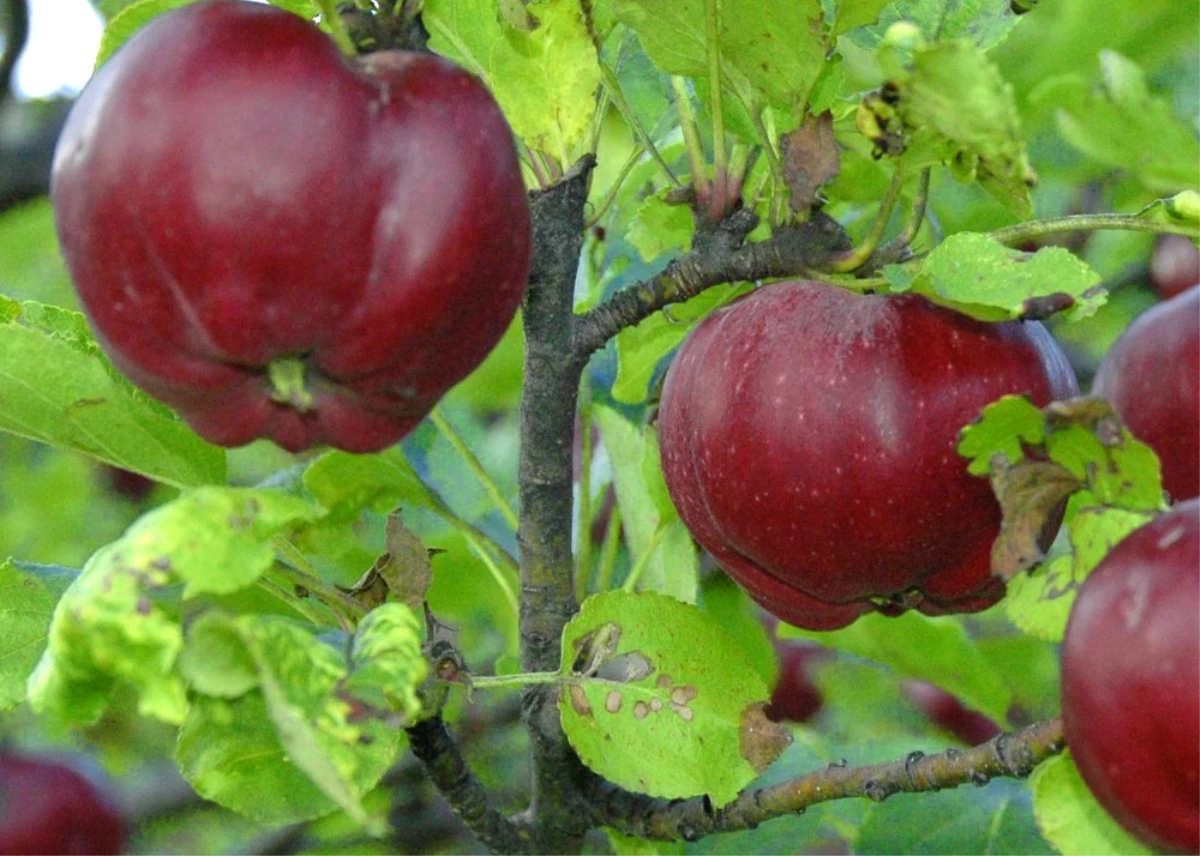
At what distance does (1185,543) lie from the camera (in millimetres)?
614

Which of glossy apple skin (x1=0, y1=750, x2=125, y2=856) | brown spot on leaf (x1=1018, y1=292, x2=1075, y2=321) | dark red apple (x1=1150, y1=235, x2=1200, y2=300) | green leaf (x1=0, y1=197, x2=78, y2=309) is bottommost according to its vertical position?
glossy apple skin (x1=0, y1=750, x2=125, y2=856)

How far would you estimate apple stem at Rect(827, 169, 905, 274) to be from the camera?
82 centimetres

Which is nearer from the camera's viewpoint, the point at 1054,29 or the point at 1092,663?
the point at 1092,663

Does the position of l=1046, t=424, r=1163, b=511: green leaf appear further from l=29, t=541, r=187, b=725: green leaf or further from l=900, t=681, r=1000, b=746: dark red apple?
l=900, t=681, r=1000, b=746: dark red apple

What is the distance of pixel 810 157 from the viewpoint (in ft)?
2.75

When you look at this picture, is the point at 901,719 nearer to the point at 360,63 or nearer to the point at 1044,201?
the point at 1044,201

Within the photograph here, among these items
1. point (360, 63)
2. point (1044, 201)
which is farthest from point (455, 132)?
point (1044, 201)

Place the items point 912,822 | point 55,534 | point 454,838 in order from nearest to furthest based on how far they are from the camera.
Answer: point 912,822, point 454,838, point 55,534

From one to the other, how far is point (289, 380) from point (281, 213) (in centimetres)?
9

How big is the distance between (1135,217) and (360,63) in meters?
0.42

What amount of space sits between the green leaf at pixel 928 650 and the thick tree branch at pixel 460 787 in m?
0.37

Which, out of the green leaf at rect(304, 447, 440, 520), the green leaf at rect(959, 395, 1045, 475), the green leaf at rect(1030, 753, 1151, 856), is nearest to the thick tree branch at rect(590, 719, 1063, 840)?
the green leaf at rect(1030, 753, 1151, 856)

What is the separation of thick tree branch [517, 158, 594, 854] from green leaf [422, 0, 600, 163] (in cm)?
3

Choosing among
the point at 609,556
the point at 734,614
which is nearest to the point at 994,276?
the point at 609,556
